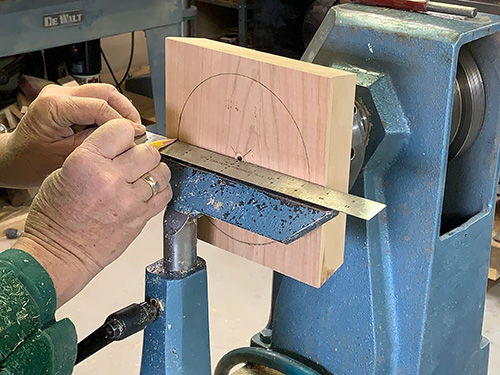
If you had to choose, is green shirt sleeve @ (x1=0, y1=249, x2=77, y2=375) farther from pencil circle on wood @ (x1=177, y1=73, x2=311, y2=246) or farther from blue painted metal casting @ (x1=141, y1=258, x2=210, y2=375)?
pencil circle on wood @ (x1=177, y1=73, x2=311, y2=246)

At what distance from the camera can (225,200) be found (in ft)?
3.00

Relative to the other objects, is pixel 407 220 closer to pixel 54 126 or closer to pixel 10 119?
pixel 54 126

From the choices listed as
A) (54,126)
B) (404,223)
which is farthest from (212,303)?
(404,223)

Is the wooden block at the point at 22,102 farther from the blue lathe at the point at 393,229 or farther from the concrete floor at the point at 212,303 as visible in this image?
the blue lathe at the point at 393,229

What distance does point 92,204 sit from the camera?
92 centimetres

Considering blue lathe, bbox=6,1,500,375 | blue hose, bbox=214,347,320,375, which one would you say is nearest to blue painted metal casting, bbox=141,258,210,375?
blue lathe, bbox=6,1,500,375

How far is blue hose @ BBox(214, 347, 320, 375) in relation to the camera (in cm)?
117

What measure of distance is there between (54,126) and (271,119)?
46cm

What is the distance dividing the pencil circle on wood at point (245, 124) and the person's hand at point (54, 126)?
123 millimetres

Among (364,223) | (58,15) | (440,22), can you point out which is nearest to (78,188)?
(364,223)

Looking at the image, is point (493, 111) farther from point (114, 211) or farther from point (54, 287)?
point (54, 287)

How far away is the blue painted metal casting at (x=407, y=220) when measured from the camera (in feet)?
3.14

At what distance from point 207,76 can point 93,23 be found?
1.92 m

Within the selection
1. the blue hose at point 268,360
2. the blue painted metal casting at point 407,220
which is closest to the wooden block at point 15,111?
the blue hose at point 268,360
